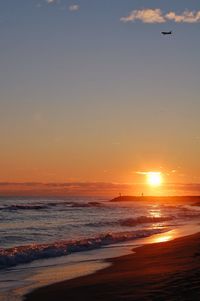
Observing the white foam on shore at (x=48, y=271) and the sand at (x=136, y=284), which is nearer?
the sand at (x=136, y=284)

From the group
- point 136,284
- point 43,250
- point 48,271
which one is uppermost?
point 43,250

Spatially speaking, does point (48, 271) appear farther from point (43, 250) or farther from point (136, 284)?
point (43, 250)

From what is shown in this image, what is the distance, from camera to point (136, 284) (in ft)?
35.8

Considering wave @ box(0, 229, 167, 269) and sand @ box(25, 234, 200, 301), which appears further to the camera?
wave @ box(0, 229, 167, 269)

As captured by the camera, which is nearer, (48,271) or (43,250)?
(48,271)

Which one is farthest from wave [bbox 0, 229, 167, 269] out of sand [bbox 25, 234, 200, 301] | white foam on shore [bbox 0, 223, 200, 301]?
sand [bbox 25, 234, 200, 301]

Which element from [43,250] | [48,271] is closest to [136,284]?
[48,271]

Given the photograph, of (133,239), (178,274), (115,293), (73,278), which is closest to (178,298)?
(115,293)

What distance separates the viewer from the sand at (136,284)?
9.52m

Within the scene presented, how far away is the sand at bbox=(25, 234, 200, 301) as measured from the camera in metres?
9.52

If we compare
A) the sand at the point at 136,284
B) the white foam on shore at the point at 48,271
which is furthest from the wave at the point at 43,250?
the sand at the point at 136,284

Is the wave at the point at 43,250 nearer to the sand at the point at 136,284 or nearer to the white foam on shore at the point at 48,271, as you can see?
the white foam on shore at the point at 48,271

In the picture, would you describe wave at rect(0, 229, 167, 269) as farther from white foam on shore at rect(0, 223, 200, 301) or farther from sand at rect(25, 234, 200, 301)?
sand at rect(25, 234, 200, 301)

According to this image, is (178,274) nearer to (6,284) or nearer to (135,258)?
(6,284)
